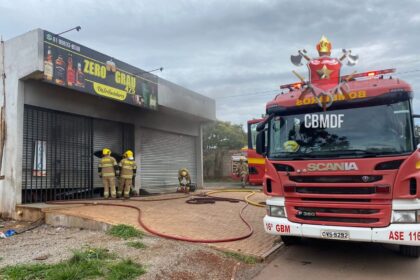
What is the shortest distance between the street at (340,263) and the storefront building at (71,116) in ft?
23.2

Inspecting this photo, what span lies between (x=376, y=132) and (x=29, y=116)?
351 inches

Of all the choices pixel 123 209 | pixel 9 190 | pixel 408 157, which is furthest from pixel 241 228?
pixel 9 190

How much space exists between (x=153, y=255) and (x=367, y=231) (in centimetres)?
314

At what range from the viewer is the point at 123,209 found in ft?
31.2

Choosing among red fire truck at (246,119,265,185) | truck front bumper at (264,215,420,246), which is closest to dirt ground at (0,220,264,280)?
truck front bumper at (264,215,420,246)

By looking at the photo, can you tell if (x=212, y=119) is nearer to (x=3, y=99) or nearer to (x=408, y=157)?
(x=3, y=99)

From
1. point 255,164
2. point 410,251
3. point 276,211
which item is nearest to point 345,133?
point 276,211

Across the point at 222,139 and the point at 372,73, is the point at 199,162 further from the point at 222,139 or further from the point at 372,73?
the point at 222,139

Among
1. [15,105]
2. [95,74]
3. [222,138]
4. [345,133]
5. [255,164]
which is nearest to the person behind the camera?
[345,133]

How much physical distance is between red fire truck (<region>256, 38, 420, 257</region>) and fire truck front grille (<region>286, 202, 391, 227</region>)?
13 mm

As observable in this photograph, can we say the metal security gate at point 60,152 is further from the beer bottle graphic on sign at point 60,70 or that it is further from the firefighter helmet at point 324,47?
the firefighter helmet at point 324,47

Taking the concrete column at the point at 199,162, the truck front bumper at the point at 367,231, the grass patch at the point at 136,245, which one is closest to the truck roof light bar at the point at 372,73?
the truck front bumper at the point at 367,231

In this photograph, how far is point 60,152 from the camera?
11.6 meters

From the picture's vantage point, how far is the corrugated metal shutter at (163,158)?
15.4 m
